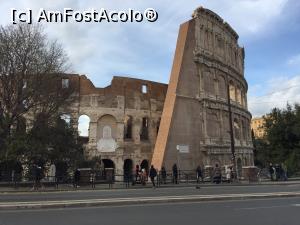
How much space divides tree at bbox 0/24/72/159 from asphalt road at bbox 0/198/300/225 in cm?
1870

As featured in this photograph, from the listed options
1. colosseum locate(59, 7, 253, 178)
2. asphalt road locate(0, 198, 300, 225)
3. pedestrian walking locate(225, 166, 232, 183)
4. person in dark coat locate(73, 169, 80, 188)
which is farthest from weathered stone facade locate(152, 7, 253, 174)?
asphalt road locate(0, 198, 300, 225)

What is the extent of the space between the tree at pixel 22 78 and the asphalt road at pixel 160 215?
18696 mm

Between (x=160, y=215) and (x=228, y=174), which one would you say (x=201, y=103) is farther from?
(x=160, y=215)

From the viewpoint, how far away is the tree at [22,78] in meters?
30.5

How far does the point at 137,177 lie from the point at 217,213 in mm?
20903

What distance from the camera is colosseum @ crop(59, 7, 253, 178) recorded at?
136 ft

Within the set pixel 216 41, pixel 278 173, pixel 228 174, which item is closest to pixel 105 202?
pixel 228 174

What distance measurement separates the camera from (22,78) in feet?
101

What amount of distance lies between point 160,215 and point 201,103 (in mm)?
34438

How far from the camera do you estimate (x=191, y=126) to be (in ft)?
140

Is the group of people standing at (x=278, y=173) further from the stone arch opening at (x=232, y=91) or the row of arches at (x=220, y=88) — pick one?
the stone arch opening at (x=232, y=91)

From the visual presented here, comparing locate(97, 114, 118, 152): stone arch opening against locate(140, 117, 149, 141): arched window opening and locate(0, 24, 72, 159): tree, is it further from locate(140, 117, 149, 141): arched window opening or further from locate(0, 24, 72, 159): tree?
locate(0, 24, 72, 159): tree

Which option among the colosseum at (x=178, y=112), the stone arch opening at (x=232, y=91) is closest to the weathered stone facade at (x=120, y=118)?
the colosseum at (x=178, y=112)

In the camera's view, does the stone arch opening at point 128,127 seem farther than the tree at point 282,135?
No
